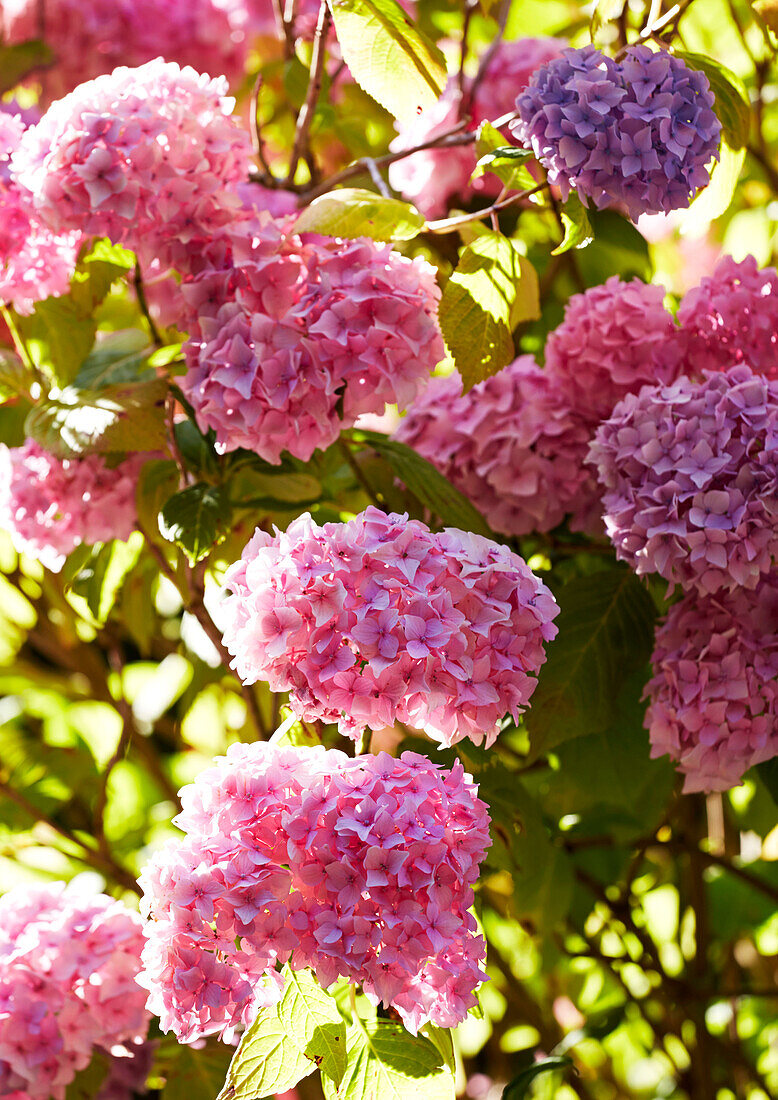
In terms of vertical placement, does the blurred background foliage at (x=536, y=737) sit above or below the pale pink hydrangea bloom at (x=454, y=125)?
below

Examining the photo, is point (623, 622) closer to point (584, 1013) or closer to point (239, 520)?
point (239, 520)

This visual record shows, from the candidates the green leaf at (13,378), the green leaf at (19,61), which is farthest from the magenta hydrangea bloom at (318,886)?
the green leaf at (19,61)

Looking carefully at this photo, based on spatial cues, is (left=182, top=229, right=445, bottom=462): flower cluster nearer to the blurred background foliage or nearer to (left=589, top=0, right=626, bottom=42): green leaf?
the blurred background foliage

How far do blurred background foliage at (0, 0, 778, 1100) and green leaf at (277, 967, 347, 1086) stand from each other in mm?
114

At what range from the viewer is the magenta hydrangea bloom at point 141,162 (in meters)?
0.82

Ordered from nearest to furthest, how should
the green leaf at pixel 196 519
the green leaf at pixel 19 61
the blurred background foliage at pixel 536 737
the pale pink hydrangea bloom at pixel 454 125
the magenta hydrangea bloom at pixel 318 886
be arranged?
1. the magenta hydrangea bloom at pixel 318 886
2. the green leaf at pixel 196 519
3. the blurred background foliage at pixel 536 737
4. the pale pink hydrangea bloom at pixel 454 125
5. the green leaf at pixel 19 61

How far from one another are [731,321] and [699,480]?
0.72 feet

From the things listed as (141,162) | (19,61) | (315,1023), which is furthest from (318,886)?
(19,61)

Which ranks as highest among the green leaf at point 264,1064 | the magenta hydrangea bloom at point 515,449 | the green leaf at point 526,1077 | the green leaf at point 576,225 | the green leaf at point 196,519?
the green leaf at point 576,225

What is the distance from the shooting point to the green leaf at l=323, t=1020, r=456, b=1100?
2.17 ft

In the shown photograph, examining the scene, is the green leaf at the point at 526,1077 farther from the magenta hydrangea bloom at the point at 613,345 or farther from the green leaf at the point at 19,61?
the green leaf at the point at 19,61

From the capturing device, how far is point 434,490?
89cm

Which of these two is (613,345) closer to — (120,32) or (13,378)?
(13,378)

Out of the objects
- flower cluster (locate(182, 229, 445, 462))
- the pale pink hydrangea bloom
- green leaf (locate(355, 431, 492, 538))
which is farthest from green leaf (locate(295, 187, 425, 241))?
the pale pink hydrangea bloom
